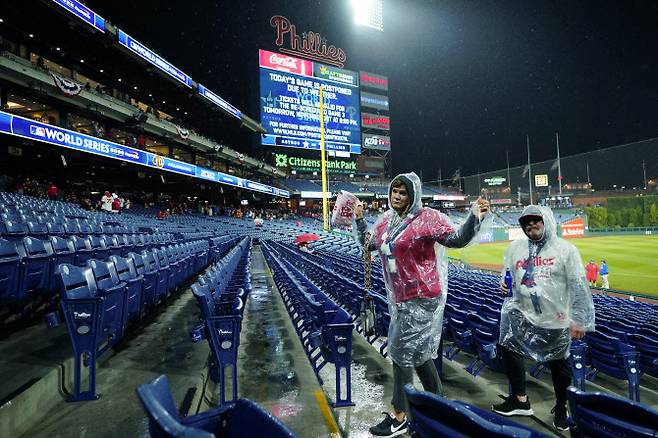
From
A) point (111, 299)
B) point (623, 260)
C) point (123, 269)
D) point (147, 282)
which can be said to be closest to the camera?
point (111, 299)

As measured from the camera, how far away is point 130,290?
12.8ft

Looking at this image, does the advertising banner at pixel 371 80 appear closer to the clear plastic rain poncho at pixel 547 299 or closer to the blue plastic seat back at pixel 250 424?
the clear plastic rain poncho at pixel 547 299

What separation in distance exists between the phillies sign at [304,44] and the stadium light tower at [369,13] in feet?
25.9

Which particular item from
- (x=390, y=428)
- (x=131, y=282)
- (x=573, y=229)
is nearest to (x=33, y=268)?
(x=131, y=282)

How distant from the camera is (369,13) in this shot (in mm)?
54406

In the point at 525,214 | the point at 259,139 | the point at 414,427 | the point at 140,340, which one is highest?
the point at 259,139

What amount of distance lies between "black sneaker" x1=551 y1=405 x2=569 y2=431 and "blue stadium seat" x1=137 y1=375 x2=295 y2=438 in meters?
2.62

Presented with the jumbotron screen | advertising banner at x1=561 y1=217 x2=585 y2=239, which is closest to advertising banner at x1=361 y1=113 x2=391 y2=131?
the jumbotron screen

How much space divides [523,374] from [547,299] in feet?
Answer: 2.12

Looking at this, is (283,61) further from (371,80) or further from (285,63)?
(371,80)

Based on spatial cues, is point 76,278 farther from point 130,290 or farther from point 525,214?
point 525,214

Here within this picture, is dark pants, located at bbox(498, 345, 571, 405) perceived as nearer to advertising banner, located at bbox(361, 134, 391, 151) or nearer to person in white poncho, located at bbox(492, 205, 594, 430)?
person in white poncho, located at bbox(492, 205, 594, 430)

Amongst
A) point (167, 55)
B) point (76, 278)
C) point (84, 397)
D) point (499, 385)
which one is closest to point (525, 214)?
point (499, 385)

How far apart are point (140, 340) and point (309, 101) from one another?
42.4 meters
